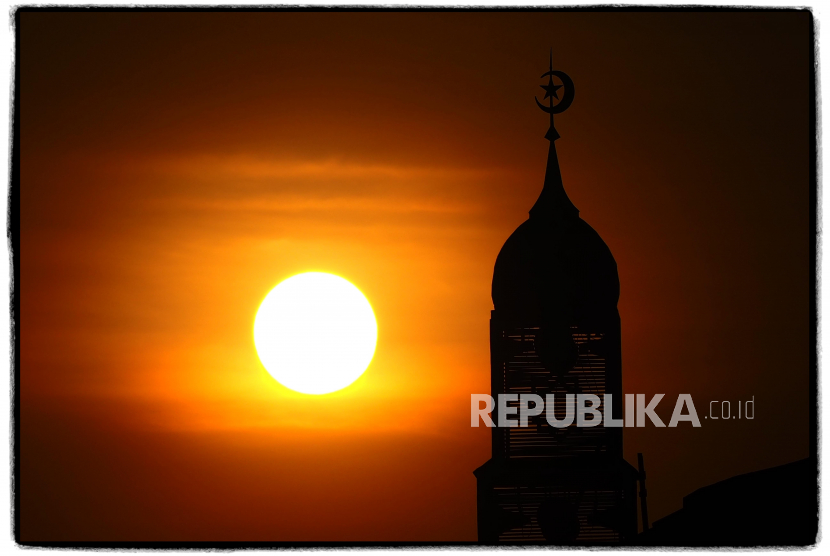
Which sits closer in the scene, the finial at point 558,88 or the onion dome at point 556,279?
the finial at point 558,88

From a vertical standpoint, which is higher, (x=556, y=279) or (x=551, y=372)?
(x=556, y=279)

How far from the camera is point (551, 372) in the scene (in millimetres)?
21844

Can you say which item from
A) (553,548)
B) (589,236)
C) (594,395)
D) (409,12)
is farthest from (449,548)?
(589,236)

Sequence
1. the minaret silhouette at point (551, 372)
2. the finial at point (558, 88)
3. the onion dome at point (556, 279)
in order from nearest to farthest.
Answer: the finial at point (558, 88), the minaret silhouette at point (551, 372), the onion dome at point (556, 279)

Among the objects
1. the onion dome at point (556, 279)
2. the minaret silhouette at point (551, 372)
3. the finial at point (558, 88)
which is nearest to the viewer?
the finial at point (558, 88)

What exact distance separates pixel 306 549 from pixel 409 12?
5586 millimetres

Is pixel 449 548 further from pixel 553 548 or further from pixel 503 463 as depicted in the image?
pixel 503 463

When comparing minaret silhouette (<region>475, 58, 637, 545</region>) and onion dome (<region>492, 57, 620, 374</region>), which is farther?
onion dome (<region>492, 57, 620, 374</region>)

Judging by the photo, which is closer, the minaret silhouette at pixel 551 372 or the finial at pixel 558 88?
the finial at pixel 558 88

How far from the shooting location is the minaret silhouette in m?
20.6

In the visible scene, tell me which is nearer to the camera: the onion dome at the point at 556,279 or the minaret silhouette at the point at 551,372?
the minaret silhouette at the point at 551,372

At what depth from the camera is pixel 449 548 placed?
1002 cm

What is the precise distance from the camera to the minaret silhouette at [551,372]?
2062 cm

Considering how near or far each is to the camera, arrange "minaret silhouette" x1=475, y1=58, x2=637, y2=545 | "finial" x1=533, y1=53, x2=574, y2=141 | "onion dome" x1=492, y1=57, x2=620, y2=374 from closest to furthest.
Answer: "finial" x1=533, y1=53, x2=574, y2=141
"minaret silhouette" x1=475, y1=58, x2=637, y2=545
"onion dome" x1=492, y1=57, x2=620, y2=374
